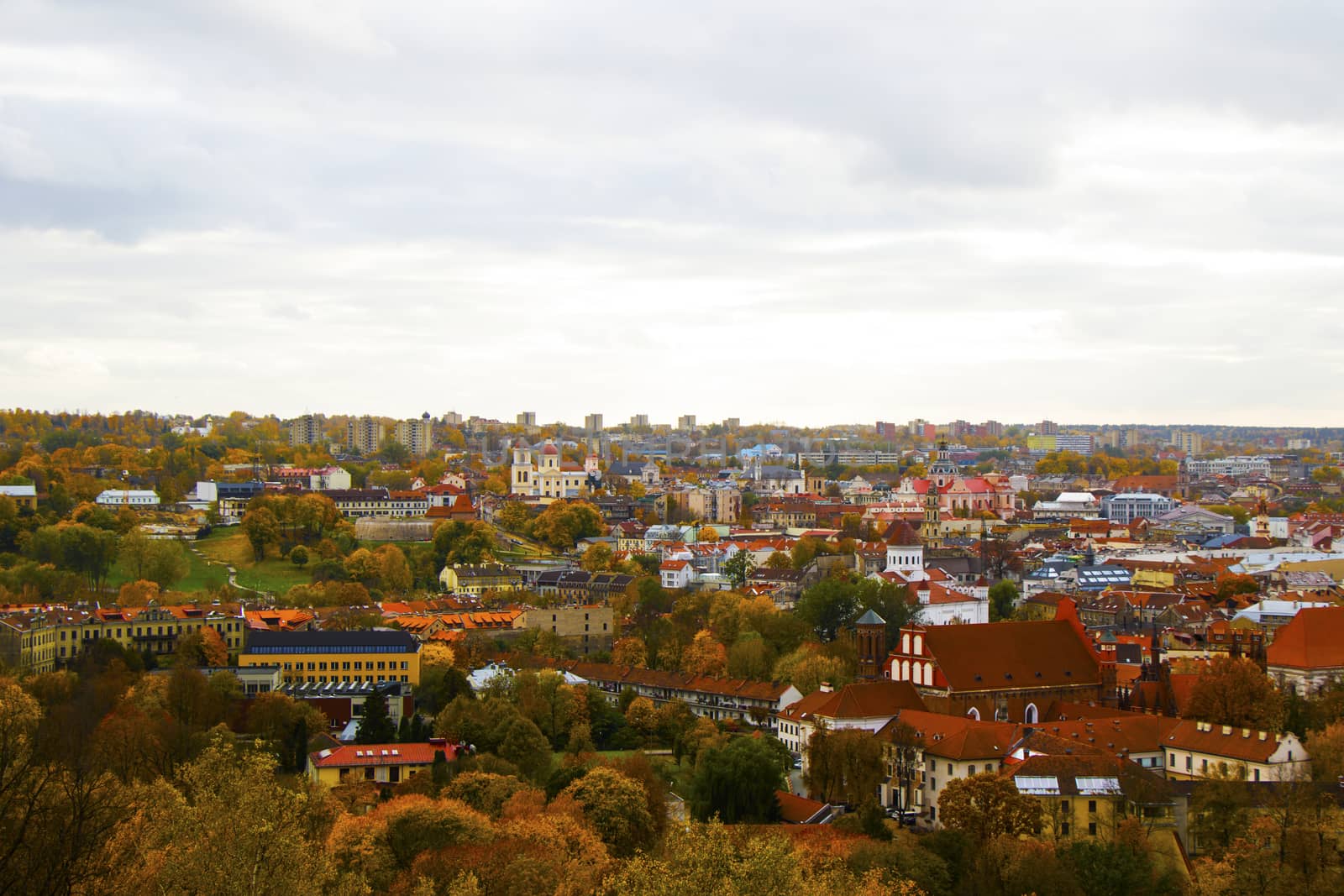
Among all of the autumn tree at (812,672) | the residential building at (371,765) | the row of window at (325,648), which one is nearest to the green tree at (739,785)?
the residential building at (371,765)

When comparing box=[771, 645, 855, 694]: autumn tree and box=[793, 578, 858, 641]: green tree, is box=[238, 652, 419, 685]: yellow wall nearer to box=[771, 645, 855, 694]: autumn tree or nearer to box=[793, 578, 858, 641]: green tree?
box=[771, 645, 855, 694]: autumn tree

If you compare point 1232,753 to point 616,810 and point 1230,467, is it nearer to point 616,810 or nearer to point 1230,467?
point 616,810

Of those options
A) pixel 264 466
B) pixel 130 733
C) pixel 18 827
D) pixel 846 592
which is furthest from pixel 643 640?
pixel 264 466

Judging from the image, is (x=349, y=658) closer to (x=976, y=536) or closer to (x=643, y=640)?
(x=643, y=640)

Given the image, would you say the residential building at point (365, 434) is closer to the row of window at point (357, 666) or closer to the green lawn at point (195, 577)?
the green lawn at point (195, 577)

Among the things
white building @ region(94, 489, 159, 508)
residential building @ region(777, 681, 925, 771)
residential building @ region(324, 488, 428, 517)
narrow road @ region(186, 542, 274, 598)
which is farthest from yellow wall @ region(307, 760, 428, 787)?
residential building @ region(324, 488, 428, 517)
